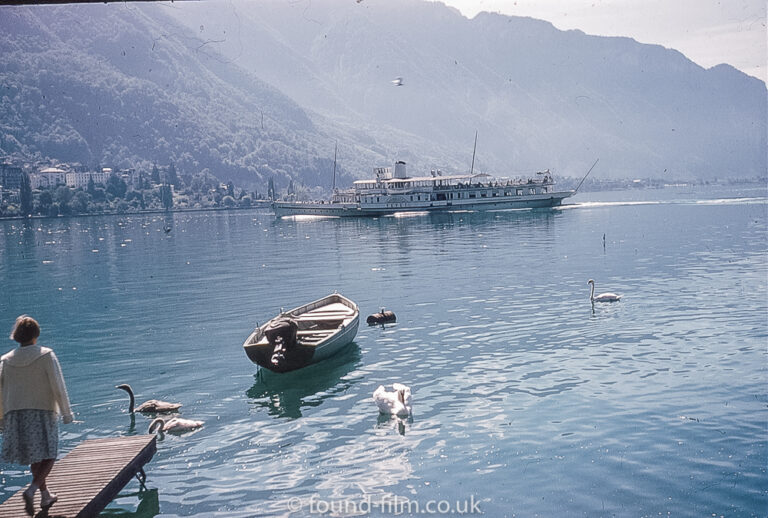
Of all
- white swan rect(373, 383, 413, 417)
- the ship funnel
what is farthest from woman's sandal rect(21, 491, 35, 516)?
the ship funnel

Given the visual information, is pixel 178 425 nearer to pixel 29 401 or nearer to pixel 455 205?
pixel 29 401

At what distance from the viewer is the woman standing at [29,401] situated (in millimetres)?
11875

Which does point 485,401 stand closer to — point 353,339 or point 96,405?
point 353,339

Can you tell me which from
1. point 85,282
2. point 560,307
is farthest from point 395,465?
point 85,282

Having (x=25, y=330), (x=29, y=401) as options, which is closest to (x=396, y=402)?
(x=29, y=401)

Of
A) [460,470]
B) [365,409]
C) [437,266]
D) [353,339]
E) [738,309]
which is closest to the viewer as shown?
[460,470]

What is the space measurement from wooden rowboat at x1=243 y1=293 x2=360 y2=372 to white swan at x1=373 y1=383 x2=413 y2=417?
4.79 meters

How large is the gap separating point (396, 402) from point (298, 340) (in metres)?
6.62

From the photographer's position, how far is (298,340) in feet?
83.4

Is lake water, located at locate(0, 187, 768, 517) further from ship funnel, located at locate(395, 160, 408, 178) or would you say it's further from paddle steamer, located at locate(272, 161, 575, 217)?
ship funnel, located at locate(395, 160, 408, 178)

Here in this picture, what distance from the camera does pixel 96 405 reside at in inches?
888

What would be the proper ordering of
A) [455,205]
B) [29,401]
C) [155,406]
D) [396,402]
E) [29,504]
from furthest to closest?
1. [455,205]
2. [155,406]
3. [396,402]
4. [29,504]
5. [29,401]

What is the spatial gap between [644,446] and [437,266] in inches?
1625

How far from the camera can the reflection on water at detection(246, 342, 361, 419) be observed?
21.8 metres
